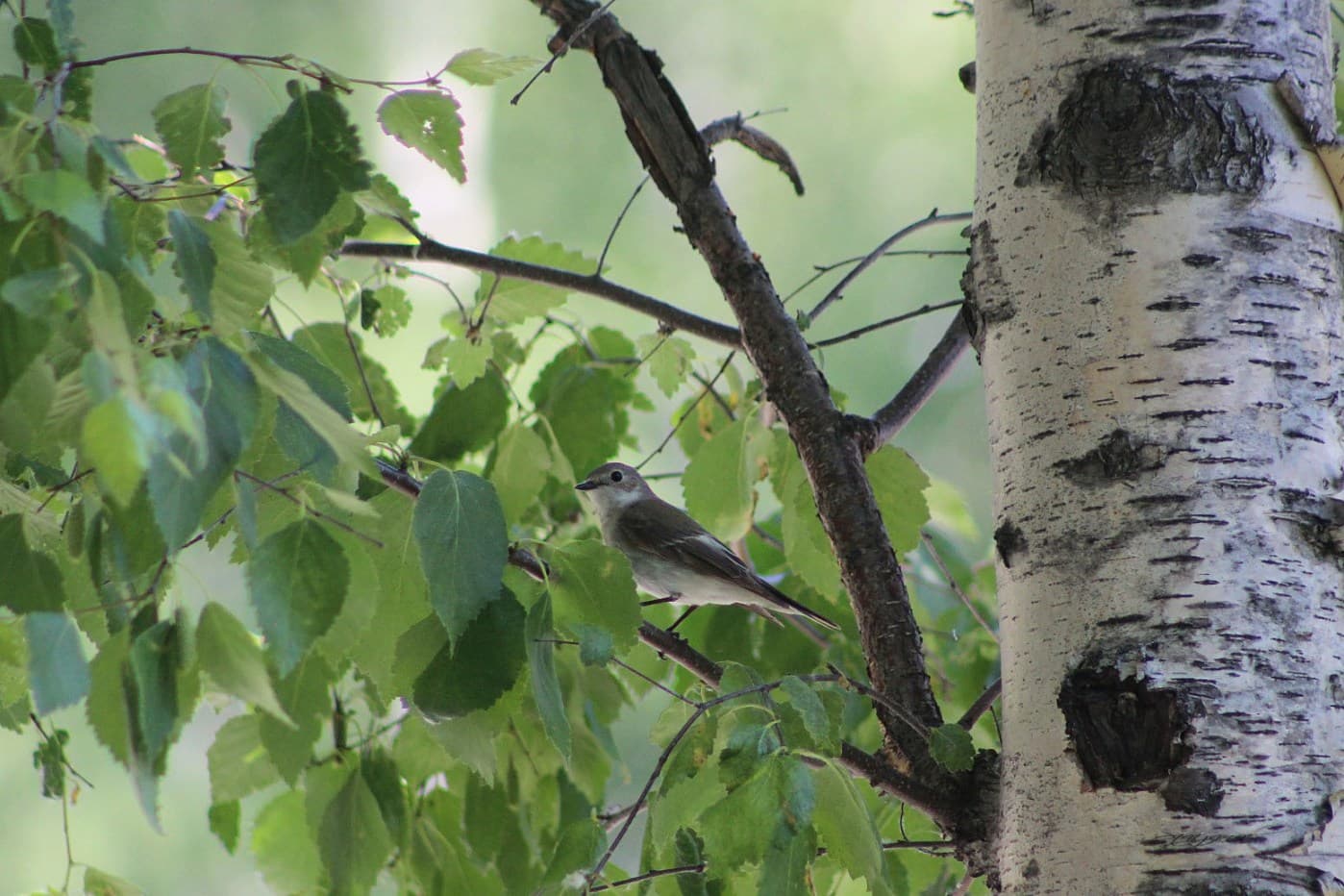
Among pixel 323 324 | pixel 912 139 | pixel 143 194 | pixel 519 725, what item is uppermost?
pixel 912 139

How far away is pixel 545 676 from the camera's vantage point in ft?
3.67

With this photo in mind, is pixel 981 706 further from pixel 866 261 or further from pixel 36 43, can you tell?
pixel 36 43

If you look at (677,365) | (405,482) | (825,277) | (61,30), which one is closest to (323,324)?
(677,365)

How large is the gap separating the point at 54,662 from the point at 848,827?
2.39ft

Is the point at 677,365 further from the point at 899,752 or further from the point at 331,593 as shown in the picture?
the point at 331,593

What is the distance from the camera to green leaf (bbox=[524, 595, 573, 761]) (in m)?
1.11

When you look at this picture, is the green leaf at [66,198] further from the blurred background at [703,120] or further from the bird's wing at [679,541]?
the blurred background at [703,120]

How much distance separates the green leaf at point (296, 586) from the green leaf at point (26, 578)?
0.97 ft

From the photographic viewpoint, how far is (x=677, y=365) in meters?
2.26

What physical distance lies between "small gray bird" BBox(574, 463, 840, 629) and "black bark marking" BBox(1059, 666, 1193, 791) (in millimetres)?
1136

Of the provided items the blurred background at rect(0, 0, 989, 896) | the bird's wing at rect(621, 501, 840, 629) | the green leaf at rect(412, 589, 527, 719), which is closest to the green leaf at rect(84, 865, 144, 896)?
the green leaf at rect(412, 589, 527, 719)

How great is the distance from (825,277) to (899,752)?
529cm

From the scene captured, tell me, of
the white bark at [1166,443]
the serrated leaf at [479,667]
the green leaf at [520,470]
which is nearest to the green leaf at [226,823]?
the green leaf at [520,470]

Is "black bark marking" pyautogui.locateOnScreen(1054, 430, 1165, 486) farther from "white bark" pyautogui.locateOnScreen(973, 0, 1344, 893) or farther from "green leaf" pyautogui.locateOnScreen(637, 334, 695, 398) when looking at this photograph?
"green leaf" pyautogui.locateOnScreen(637, 334, 695, 398)
